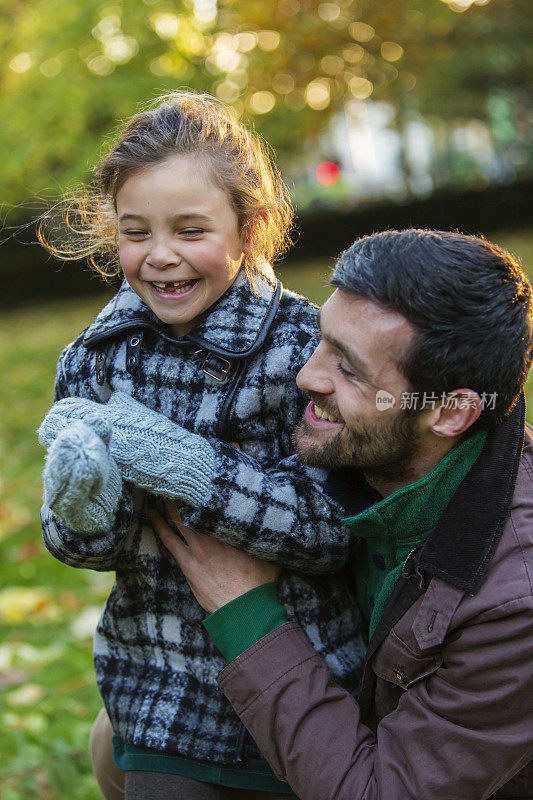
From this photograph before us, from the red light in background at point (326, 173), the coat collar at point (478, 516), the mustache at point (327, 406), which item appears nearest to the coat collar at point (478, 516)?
the coat collar at point (478, 516)

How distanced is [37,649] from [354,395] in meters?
2.83

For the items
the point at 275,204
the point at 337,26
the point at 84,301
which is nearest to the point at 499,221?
the point at 337,26

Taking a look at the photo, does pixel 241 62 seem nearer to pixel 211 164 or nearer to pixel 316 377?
pixel 211 164

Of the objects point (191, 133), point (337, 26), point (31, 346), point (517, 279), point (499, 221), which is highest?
point (337, 26)

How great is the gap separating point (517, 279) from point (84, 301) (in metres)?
13.8

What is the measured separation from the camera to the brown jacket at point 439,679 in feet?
5.88

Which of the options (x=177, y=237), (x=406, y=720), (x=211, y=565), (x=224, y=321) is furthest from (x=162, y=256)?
(x=406, y=720)

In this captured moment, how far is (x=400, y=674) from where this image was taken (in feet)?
6.39

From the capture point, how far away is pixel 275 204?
7.79 feet

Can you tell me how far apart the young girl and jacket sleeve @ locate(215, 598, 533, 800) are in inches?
7.3

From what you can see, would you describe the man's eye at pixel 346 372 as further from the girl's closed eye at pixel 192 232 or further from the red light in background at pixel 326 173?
the red light in background at pixel 326 173

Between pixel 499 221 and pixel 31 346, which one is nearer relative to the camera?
pixel 31 346

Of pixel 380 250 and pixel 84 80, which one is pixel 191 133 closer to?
pixel 380 250

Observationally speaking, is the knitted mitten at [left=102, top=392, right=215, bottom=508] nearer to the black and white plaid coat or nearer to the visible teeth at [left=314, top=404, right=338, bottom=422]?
the black and white plaid coat
